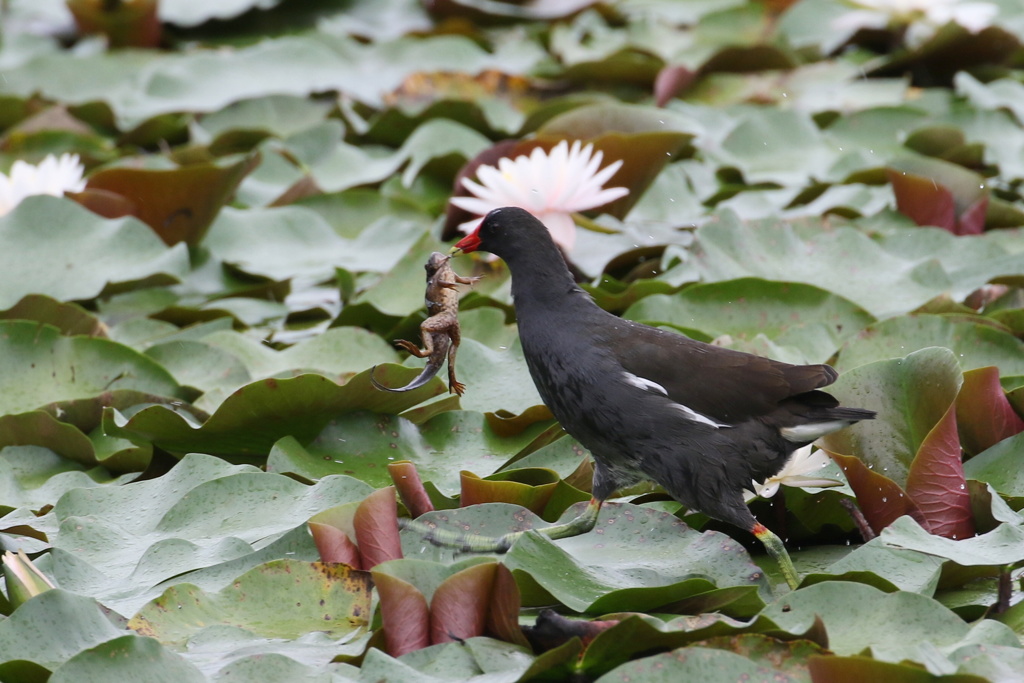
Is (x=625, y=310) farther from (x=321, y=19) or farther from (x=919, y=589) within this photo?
(x=321, y=19)

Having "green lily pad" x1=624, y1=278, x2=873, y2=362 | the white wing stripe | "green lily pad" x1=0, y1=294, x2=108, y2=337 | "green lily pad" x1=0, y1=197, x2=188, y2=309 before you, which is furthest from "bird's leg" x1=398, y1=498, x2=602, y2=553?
"green lily pad" x1=0, y1=197, x2=188, y2=309

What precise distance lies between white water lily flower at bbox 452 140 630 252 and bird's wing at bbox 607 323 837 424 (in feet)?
3.33

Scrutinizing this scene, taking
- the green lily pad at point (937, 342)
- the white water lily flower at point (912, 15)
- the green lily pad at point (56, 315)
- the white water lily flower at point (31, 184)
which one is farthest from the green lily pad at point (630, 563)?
the white water lily flower at point (912, 15)

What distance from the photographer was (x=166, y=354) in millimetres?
3402

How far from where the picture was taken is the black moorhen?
251 cm

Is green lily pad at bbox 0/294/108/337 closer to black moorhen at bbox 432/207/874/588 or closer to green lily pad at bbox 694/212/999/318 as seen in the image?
black moorhen at bbox 432/207/874/588

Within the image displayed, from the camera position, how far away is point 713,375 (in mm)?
2615

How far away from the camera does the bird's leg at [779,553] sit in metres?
2.38

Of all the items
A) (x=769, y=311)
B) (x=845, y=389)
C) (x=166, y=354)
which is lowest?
(x=166, y=354)

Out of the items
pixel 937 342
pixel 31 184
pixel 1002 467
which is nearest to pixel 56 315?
pixel 31 184

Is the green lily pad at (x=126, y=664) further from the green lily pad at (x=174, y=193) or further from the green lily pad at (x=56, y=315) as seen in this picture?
the green lily pad at (x=174, y=193)

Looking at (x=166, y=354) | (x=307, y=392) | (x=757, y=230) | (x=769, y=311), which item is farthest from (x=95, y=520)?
(x=757, y=230)

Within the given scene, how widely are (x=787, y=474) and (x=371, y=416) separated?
3.21 ft

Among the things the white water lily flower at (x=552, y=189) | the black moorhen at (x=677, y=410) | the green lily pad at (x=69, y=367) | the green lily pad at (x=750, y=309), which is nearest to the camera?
the black moorhen at (x=677, y=410)
